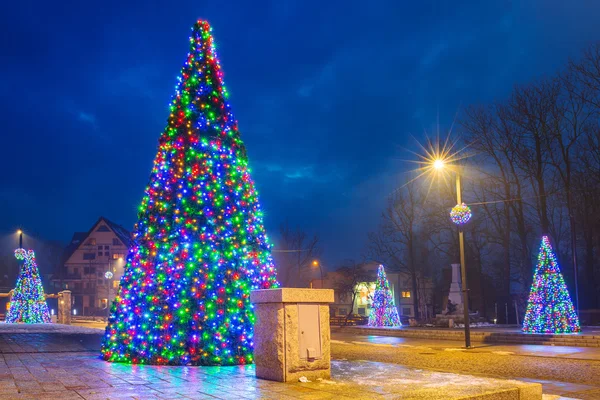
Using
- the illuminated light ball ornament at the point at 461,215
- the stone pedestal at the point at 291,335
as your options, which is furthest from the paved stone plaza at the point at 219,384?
the illuminated light ball ornament at the point at 461,215

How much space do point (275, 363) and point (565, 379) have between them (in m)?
7.18

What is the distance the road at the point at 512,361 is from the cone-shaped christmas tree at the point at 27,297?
63.8 feet

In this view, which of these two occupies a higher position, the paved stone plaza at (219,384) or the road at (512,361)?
the paved stone plaza at (219,384)

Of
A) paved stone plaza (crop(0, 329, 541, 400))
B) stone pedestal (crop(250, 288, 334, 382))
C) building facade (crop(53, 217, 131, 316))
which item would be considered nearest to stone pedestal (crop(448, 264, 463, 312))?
paved stone plaza (crop(0, 329, 541, 400))

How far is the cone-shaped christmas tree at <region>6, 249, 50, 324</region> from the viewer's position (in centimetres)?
3120

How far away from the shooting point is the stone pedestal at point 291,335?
8398 mm

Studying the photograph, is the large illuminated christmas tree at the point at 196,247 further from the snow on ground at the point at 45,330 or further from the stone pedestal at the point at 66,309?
the stone pedestal at the point at 66,309

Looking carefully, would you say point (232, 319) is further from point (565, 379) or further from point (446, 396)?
point (565, 379)

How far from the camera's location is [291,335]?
27.9ft

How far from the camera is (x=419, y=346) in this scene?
21672mm

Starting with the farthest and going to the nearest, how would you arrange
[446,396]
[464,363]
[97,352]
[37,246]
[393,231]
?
[37,246], [393,231], [464,363], [97,352], [446,396]

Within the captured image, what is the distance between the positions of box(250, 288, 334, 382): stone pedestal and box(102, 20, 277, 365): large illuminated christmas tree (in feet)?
6.97

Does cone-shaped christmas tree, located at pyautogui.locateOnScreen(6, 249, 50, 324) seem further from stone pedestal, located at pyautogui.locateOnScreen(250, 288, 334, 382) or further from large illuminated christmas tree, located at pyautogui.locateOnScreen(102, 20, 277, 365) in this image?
stone pedestal, located at pyautogui.locateOnScreen(250, 288, 334, 382)

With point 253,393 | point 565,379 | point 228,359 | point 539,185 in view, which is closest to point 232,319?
point 228,359
